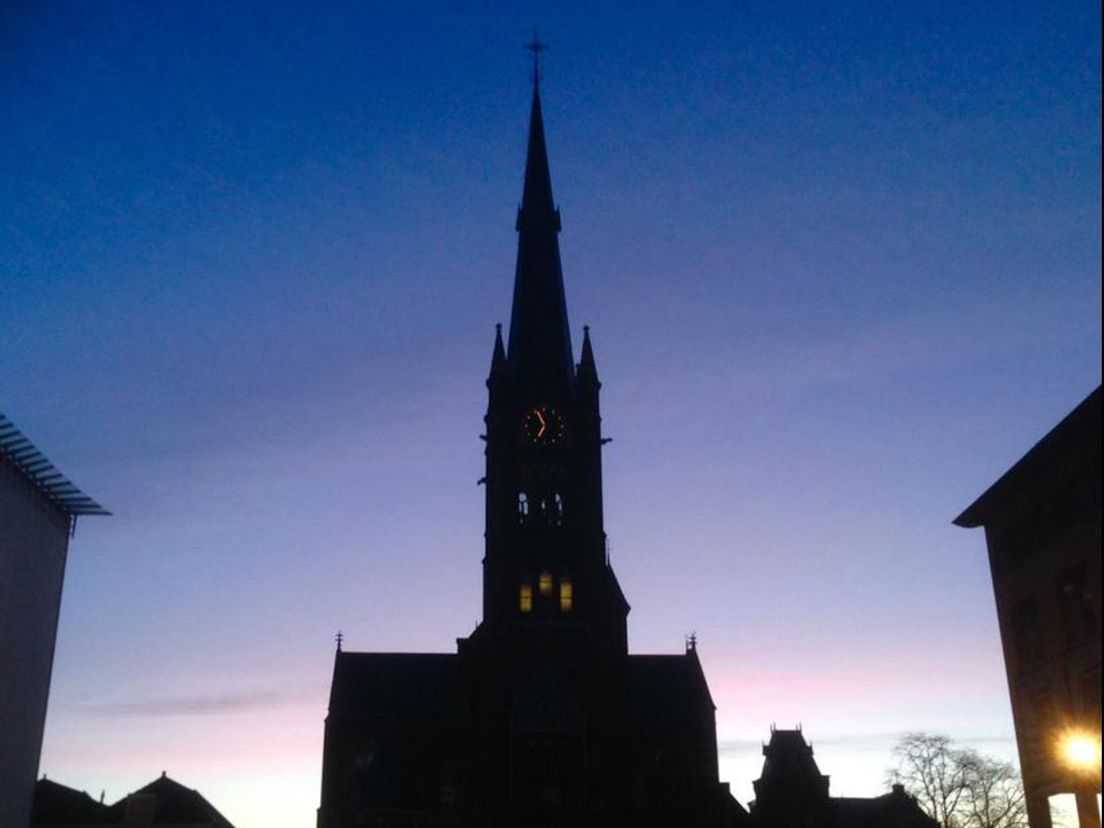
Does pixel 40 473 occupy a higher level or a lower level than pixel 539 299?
lower

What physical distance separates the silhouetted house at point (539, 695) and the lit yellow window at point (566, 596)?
8 centimetres

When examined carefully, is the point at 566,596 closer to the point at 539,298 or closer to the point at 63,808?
the point at 539,298

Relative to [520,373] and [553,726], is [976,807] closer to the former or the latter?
[553,726]

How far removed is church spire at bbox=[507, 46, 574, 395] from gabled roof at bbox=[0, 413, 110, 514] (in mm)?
24977

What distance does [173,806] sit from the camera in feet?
235

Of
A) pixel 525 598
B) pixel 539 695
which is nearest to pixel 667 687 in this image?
pixel 539 695

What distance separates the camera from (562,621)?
6300 centimetres

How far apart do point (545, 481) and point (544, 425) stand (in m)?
3.37

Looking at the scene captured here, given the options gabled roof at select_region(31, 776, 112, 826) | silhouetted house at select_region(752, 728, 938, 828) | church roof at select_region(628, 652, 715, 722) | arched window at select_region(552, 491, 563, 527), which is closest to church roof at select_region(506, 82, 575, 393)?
arched window at select_region(552, 491, 563, 527)

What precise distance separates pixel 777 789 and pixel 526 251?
36.1m

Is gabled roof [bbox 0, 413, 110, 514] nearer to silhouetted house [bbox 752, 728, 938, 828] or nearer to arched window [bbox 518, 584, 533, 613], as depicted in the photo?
arched window [bbox 518, 584, 533, 613]

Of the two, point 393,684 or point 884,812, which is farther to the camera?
point 884,812

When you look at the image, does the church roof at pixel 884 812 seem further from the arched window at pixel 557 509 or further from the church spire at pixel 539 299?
the church spire at pixel 539 299

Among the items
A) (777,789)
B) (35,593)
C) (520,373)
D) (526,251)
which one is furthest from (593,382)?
(35,593)
